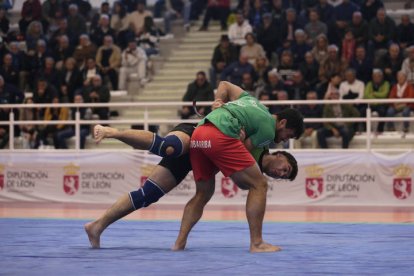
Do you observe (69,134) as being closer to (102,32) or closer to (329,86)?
(102,32)

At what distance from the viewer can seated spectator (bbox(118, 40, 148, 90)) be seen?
20.7 m

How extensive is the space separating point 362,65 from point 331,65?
0.59 metres

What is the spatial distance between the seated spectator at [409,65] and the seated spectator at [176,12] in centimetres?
662

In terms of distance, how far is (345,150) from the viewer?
15.5 m

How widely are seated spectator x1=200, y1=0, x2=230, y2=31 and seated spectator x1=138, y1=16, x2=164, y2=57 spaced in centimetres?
117

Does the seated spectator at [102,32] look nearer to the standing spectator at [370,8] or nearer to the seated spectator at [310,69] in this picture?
the seated spectator at [310,69]

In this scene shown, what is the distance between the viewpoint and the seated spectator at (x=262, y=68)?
18.4m

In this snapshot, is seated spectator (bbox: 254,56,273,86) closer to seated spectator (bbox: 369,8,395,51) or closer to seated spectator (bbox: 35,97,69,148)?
seated spectator (bbox: 369,8,395,51)

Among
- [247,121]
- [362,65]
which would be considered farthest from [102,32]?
[247,121]

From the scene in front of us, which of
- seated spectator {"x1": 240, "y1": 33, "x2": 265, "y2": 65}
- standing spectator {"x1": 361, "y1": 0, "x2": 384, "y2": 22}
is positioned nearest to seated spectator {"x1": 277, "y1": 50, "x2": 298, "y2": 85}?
seated spectator {"x1": 240, "y1": 33, "x2": 265, "y2": 65}

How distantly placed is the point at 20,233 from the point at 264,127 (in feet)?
11.1

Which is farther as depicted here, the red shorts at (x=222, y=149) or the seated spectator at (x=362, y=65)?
the seated spectator at (x=362, y=65)

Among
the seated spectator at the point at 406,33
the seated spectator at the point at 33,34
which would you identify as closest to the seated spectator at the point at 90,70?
the seated spectator at the point at 33,34

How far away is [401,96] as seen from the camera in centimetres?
1683
